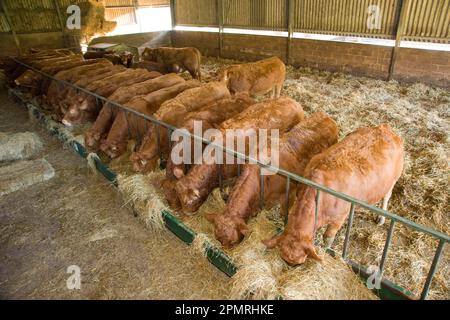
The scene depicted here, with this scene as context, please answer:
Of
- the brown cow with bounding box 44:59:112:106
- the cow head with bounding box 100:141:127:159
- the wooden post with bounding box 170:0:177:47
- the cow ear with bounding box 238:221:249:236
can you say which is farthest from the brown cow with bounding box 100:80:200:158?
the wooden post with bounding box 170:0:177:47

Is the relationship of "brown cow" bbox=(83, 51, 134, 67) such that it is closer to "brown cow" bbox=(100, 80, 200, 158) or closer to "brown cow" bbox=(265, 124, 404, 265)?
"brown cow" bbox=(100, 80, 200, 158)

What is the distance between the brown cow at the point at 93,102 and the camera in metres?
7.00

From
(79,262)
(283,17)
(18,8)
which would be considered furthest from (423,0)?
(18,8)

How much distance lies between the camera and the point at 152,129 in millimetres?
5309

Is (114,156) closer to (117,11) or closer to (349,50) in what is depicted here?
(349,50)

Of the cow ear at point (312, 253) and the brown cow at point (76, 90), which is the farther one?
the brown cow at point (76, 90)

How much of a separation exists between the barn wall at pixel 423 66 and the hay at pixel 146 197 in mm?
9740

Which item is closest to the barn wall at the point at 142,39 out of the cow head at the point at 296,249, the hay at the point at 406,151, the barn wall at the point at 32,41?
the barn wall at the point at 32,41

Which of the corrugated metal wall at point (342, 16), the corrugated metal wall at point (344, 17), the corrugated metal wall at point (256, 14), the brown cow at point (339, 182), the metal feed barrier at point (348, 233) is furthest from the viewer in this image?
the corrugated metal wall at point (256, 14)

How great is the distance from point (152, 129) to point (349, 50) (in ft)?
32.1

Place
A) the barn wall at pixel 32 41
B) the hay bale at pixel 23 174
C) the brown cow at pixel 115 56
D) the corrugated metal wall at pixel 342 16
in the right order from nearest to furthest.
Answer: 1. the hay bale at pixel 23 174
2. the corrugated metal wall at pixel 342 16
3. the brown cow at pixel 115 56
4. the barn wall at pixel 32 41

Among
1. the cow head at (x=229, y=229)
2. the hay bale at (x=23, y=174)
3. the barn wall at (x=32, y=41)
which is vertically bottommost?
the hay bale at (x=23, y=174)

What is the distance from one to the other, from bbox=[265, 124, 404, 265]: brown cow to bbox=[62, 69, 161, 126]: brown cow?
17.8 ft

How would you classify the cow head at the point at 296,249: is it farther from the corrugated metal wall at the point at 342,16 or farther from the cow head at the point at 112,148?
the corrugated metal wall at the point at 342,16
